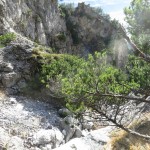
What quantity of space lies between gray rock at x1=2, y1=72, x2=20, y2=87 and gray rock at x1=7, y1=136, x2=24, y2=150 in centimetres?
853

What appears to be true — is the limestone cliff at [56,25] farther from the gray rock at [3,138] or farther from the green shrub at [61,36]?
the gray rock at [3,138]

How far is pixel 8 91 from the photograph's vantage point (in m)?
22.6

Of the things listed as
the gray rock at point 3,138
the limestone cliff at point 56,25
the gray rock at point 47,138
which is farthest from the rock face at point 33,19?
the gray rock at point 3,138

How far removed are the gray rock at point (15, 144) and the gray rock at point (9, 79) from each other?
8528mm

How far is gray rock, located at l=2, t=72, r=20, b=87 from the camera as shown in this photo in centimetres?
2303

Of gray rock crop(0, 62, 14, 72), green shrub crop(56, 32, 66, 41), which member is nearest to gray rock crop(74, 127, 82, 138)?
gray rock crop(0, 62, 14, 72)

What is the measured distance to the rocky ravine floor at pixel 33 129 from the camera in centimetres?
1128

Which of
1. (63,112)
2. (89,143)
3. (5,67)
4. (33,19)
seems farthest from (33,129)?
(33,19)

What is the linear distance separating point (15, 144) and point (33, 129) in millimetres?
2777

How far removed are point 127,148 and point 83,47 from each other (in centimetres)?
6811

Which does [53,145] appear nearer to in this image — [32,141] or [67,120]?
[32,141]

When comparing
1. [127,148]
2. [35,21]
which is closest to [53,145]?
[127,148]

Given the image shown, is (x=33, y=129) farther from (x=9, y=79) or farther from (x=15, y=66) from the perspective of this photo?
(x=15, y=66)

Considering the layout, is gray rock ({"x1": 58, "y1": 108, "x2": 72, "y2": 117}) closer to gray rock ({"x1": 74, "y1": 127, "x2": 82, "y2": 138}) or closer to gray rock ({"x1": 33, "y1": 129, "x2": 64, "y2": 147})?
gray rock ({"x1": 74, "y1": 127, "x2": 82, "y2": 138})
